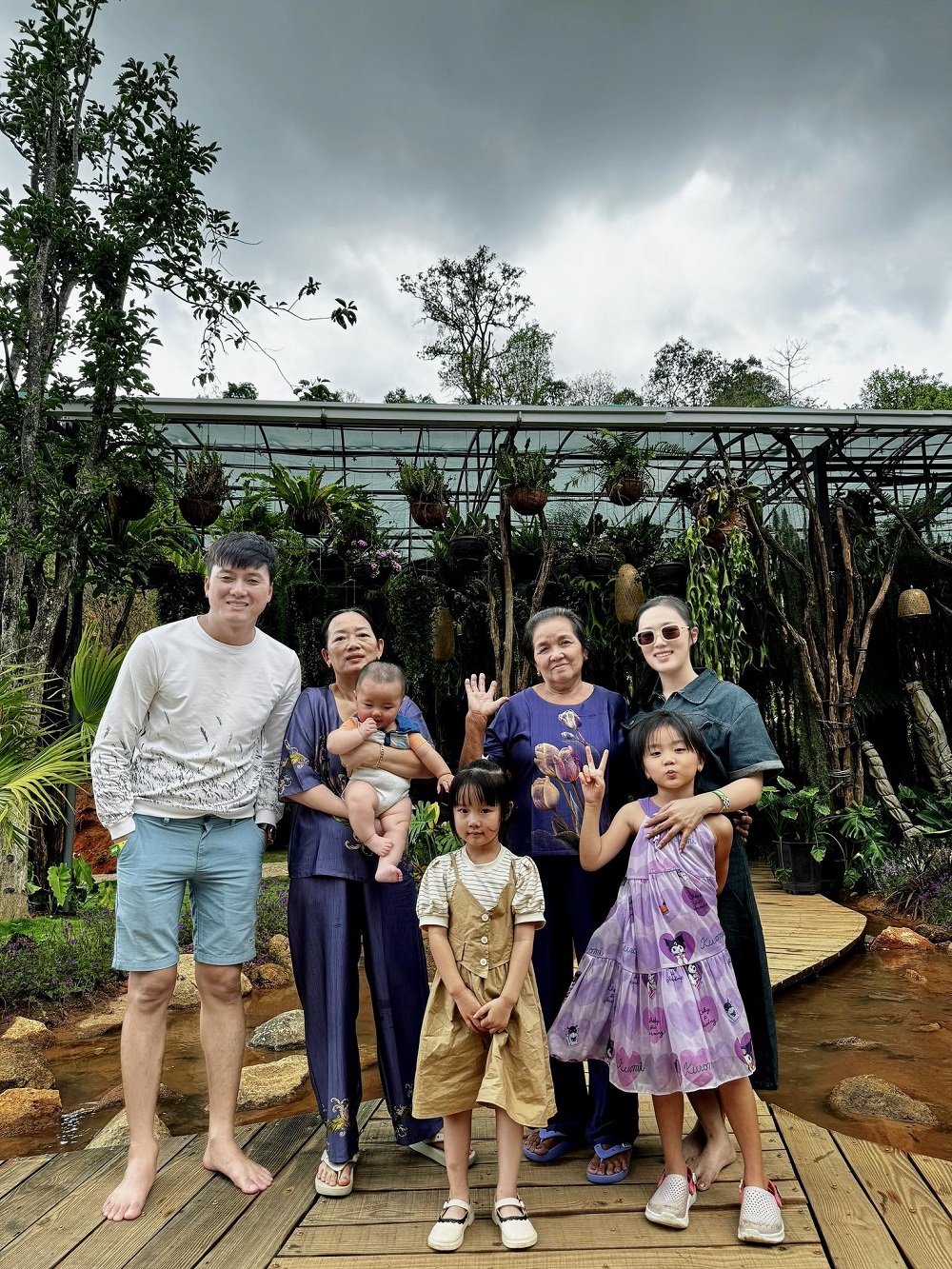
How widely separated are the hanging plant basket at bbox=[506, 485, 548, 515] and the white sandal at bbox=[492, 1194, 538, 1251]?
4.85 m

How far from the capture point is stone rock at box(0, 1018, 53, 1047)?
4.01 metres

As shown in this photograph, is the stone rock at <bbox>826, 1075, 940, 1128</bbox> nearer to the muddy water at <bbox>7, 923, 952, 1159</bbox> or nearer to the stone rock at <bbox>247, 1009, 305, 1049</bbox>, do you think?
the muddy water at <bbox>7, 923, 952, 1159</bbox>

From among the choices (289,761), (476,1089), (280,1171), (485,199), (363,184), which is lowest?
(280,1171)

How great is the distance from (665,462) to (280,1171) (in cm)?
777

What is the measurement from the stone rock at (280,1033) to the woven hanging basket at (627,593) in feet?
12.5

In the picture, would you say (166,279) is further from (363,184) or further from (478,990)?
(478,990)

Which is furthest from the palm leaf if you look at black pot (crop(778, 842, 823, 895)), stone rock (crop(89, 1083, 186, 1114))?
black pot (crop(778, 842, 823, 895))

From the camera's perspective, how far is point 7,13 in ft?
15.9

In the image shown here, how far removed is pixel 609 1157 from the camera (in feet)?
7.00

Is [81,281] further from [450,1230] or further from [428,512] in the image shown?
[450,1230]

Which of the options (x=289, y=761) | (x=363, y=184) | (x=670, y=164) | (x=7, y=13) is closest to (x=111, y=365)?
(x=7, y=13)

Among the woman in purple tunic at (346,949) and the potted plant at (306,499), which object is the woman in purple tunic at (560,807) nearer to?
the woman in purple tunic at (346,949)

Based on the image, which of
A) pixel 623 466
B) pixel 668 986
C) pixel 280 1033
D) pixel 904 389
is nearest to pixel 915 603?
pixel 623 466

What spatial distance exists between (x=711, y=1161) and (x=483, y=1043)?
26.7 inches
